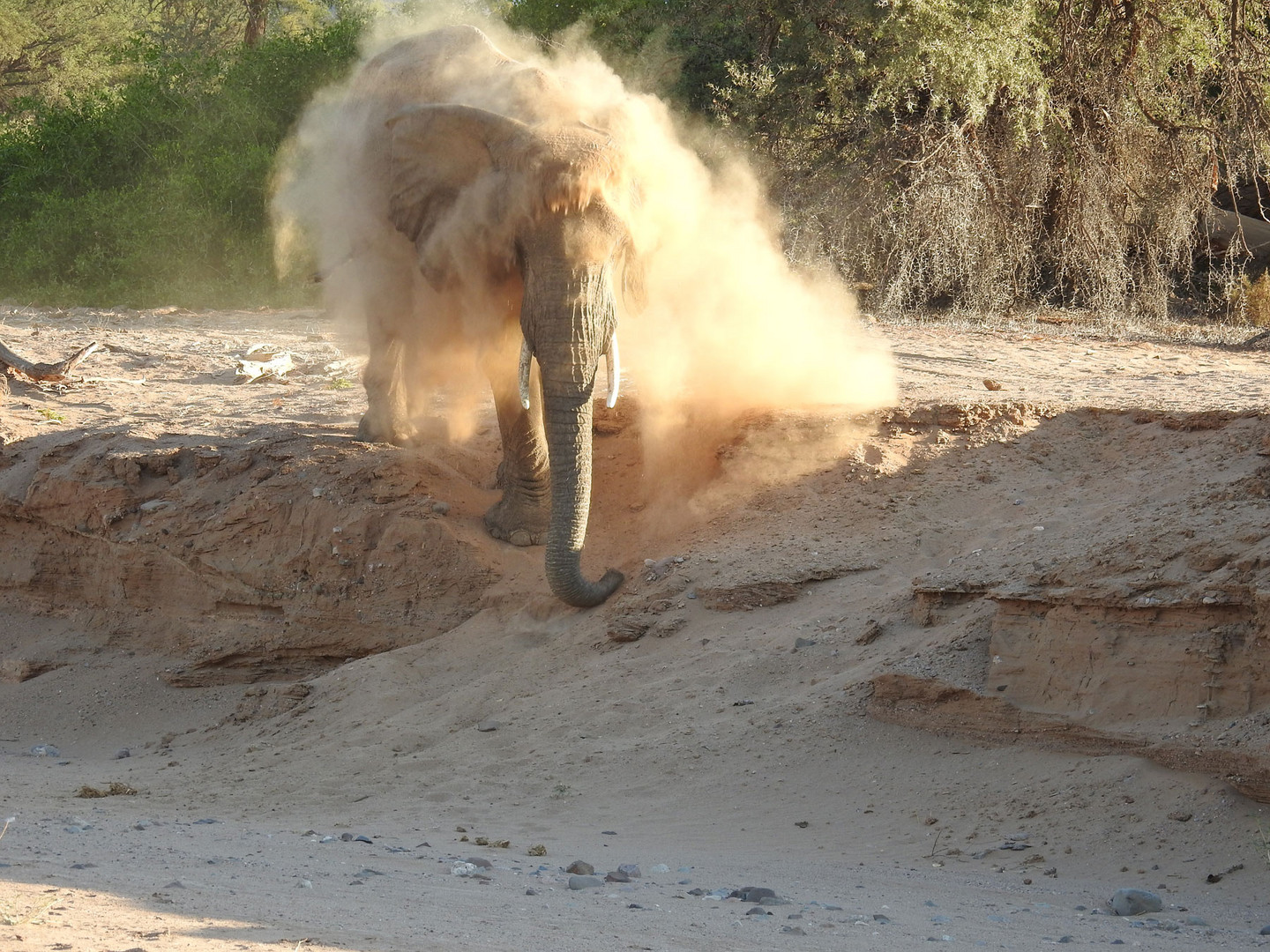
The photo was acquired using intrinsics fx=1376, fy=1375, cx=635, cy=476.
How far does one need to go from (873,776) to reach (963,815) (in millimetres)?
425

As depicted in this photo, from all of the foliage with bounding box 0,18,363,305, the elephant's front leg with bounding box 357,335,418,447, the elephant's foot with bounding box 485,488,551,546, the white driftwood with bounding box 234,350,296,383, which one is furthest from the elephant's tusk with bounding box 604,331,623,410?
the foliage with bounding box 0,18,363,305

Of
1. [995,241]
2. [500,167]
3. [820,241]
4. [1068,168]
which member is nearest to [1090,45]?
[1068,168]

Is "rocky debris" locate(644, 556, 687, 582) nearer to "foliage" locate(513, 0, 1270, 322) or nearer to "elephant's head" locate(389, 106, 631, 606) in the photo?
"elephant's head" locate(389, 106, 631, 606)

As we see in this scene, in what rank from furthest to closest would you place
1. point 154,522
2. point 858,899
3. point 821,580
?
point 154,522 < point 821,580 < point 858,899

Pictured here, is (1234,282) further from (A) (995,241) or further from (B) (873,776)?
(B) (873,776)

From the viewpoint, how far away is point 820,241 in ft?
45.6

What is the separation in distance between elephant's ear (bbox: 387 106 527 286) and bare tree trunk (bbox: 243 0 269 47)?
55.7 feet

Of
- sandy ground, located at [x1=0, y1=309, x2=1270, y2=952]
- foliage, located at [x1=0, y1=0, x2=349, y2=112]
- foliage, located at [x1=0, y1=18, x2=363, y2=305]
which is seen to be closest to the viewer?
sandy ground, located at [x1=0, y1=309, x2=1270, y2=952]

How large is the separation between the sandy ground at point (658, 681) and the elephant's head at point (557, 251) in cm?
66

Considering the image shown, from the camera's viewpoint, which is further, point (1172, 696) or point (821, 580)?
point (821, 580)

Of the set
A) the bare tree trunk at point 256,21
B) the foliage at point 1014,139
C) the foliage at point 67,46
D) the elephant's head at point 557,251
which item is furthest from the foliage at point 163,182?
the elephant's head at point 557,251

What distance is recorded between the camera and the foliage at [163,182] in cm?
1744

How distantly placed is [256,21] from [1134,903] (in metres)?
22.3

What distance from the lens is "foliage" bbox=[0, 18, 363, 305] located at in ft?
57.2
